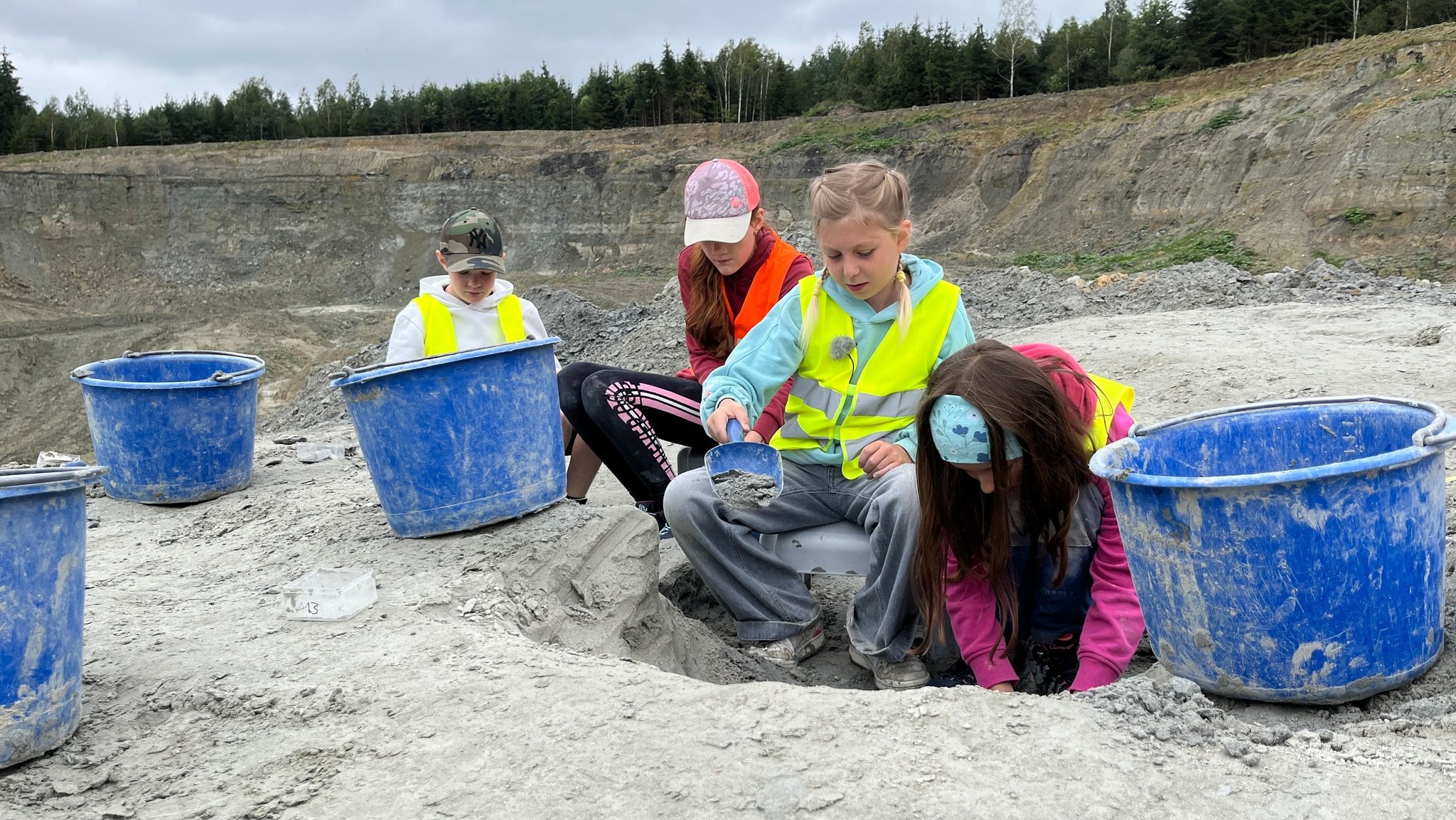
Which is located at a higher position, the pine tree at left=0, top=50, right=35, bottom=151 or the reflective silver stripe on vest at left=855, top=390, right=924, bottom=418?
the pine tree at left=0, top=50, right=35, bottom=151

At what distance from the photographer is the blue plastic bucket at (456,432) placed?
3352 millimetres

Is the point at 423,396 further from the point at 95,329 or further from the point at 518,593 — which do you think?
the point at 95,329

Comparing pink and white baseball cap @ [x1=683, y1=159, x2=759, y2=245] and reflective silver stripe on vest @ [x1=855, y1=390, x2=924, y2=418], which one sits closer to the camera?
reflective silver stripe on vest @ [x1=855, y1=390, x2=924, y2=418]

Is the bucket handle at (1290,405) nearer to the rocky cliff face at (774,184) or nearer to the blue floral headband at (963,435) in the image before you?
the blue floral headband at (963,435)

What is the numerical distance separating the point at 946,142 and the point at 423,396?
2302 centimetres

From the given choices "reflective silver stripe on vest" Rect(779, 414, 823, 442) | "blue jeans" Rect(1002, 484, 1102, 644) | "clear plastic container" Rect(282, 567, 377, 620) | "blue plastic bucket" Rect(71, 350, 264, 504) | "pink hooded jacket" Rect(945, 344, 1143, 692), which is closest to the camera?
"pink hooded jacket" Rect(945, 344, 1143, 692)

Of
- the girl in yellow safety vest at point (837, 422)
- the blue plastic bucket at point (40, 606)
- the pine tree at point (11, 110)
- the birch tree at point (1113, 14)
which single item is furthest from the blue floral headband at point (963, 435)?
the pine tree at point (11, 110)

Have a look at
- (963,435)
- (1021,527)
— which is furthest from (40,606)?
(1021,527)

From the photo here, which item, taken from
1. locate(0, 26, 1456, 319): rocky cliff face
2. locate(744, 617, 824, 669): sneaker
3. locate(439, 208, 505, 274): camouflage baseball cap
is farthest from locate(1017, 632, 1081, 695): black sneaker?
locate(0, 26, 1456, 319): rocky cliff face

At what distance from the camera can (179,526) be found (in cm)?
466

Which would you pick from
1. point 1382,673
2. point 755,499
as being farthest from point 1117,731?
point 755,499

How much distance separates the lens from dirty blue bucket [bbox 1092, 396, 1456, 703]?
2.02 m

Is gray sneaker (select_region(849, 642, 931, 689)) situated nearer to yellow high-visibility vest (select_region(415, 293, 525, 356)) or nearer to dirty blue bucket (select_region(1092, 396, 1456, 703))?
dirty blue bucket (select_region(1092, 396, 1456, 703))

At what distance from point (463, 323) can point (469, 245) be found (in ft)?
0.99
